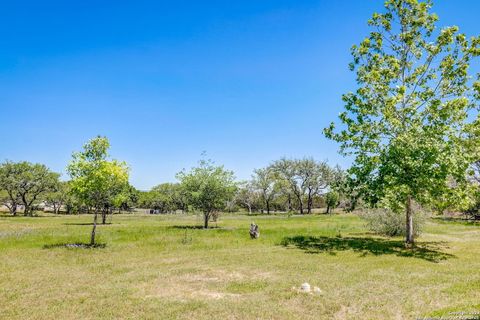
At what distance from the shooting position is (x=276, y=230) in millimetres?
40000

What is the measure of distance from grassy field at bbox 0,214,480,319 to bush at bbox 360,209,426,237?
5.32 m

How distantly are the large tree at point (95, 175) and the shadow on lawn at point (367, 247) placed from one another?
16234 mm

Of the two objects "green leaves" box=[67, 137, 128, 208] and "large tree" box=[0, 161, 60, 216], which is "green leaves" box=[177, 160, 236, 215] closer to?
"green leaves" box=[67, 137, 128, 208]

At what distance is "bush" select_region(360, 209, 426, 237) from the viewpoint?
1400 inches

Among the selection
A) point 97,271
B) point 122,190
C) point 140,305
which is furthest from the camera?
point 122,190

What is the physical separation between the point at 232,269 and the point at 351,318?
9.28m

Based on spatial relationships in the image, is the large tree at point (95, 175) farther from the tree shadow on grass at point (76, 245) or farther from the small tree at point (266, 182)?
the small tree at point (266, 182)

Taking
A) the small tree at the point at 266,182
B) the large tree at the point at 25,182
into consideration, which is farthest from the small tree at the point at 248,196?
the large tree at the point at 25,182

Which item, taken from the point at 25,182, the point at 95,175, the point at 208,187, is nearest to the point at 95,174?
the point at 95,175

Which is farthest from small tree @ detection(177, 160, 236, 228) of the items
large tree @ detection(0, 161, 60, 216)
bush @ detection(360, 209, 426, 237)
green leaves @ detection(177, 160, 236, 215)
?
large tree @ detection(0, 161, 60, 216)

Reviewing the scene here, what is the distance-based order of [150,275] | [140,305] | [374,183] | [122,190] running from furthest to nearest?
1. [122,190]
2. [374,183]
3. [150,275]
4. [140,305]

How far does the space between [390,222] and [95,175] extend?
100ft

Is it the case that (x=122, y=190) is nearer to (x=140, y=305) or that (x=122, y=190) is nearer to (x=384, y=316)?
(x=140, y=305)

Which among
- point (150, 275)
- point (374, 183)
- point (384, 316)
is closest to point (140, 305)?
point (150, 275)
